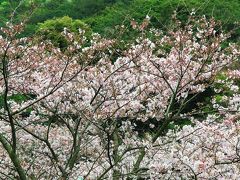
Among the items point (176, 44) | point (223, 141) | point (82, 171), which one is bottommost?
point (223, 141)

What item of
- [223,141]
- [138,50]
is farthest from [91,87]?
[223,141]

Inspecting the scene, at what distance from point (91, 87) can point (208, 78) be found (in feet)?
6.83

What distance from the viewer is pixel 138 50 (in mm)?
7258

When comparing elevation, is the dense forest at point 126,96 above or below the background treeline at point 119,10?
below

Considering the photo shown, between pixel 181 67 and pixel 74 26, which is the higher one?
pixel 74 26

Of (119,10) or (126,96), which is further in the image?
(119,10)

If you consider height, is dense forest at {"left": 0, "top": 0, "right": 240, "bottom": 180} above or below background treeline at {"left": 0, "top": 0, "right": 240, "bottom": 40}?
below

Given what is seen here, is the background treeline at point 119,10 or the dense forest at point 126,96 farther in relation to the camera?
the background treeline at point 119,10

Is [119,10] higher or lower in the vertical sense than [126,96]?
higher

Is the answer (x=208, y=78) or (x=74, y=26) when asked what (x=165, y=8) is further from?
(x=208, y=78)

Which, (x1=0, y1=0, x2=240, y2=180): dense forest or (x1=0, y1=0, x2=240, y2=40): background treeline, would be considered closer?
(x1=0, y1=0, x2=240, y2=180): dense forest

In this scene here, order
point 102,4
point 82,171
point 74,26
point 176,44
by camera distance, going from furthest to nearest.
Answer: point 102,4 < point 74,26 < point 82,171 < point 176,44

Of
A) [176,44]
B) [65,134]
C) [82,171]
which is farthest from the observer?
[65,134]

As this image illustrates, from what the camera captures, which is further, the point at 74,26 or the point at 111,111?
the point at 74,26
